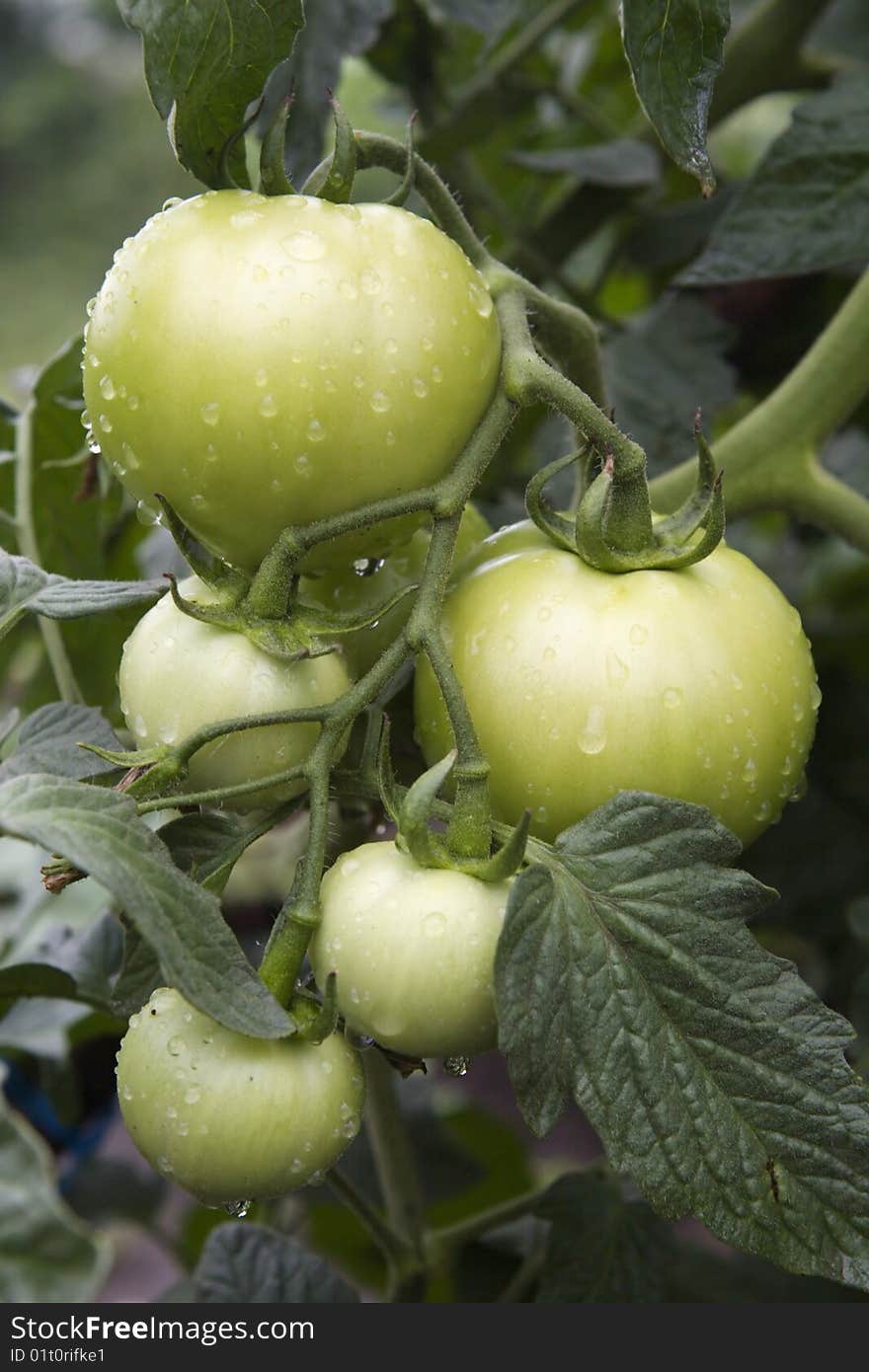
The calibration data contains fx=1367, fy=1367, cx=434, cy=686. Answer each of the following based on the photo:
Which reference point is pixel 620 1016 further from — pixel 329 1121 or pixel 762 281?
pixel 762 281

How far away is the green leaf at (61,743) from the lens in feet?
1.32

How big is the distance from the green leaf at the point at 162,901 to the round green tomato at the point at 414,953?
0.02m

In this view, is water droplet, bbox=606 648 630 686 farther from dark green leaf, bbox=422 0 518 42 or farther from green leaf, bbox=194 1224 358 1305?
dark green leaf, bbox=422 0 518 42

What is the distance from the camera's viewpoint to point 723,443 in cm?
61

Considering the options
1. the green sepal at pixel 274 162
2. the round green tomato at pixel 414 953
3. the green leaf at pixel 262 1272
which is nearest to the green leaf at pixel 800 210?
the green sepal at pixel 274 162

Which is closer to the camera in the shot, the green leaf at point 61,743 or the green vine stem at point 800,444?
the green leaf at point 61,743

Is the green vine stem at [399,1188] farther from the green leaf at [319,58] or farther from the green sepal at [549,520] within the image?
the green leaf at [319,58]

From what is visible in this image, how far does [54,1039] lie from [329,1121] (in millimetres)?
398

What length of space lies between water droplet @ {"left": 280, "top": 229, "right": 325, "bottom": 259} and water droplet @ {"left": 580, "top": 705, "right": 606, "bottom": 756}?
151mm

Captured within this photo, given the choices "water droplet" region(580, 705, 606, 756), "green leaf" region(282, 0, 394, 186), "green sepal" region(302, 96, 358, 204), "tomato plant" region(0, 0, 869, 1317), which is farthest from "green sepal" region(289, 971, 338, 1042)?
"green leaf" region(282, 0, 394, 186)

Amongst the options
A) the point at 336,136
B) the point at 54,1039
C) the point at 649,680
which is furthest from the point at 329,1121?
the point at 54,1039

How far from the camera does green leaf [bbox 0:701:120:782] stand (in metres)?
0.40

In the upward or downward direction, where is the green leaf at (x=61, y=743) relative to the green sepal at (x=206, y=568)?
downward

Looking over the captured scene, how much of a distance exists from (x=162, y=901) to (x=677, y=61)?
0.97 ft
